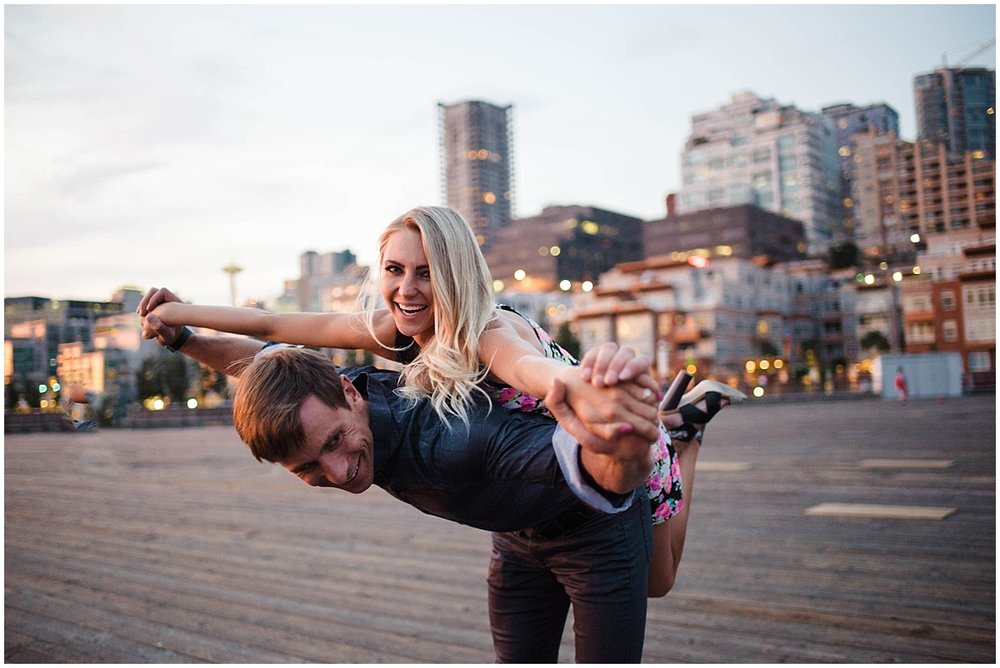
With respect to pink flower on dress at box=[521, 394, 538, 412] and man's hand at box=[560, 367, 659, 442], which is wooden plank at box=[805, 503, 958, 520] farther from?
man's hand at box=[560, 367, 659, 442]

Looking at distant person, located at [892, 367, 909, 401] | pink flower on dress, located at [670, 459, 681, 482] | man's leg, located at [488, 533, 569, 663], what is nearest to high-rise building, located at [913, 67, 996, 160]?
pink flower on dress, located at [670, 459, 681, 482]

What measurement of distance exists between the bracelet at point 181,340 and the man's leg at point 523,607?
3.22 feet

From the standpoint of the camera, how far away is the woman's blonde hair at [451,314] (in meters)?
1.67

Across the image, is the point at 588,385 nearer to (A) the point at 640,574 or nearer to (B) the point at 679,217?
(A) the point at 640,574

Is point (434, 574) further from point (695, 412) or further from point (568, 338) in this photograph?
point (568, 338)

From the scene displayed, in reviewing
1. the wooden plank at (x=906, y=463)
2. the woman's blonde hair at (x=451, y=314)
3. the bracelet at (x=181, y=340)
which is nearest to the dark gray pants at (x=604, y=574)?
the woman's blonde hair at (x=451, y=314)

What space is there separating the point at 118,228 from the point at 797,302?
71617 mm

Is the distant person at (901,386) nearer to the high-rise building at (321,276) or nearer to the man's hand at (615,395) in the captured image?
the man's hand at (615,395)

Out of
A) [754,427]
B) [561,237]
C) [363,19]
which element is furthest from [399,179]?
[561,237]

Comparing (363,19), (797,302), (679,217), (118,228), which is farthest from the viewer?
(679,217)

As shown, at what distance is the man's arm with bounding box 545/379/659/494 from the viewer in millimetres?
1227

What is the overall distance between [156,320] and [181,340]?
0.11 metres

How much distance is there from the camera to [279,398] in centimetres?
155

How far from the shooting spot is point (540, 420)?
168 centimetres
